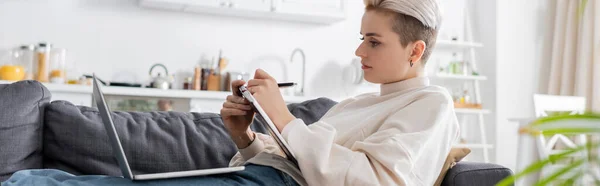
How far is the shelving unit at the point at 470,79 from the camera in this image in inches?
206

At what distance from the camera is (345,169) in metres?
1.35

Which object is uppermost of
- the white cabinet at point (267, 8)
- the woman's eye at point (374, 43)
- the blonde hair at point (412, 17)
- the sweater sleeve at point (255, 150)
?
the white cabinet at point (267, 8)

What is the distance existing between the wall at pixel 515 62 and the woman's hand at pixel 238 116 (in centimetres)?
411

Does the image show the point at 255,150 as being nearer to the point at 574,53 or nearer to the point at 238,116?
the point at 238,116

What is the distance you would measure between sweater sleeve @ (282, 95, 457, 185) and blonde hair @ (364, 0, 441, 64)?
25 cm

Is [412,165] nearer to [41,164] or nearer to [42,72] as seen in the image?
[41,164]

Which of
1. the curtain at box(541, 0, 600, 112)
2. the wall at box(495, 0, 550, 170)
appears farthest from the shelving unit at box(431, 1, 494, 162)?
the curtain at box(541, 0, 600, 112)

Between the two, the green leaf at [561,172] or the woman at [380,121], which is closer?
the green leaf at [561,172]

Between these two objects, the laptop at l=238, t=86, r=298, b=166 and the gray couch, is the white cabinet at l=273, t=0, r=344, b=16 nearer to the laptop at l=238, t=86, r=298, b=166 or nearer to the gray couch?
the gray couch

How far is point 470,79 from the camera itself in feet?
17.6

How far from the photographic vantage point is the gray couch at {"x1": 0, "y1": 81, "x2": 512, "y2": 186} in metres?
1.71

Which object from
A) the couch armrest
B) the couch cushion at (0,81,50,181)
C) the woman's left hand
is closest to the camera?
the woman's left hand

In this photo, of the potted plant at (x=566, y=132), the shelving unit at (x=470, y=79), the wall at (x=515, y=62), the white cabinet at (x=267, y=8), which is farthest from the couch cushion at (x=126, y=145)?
the wall at (x=515, y=62)

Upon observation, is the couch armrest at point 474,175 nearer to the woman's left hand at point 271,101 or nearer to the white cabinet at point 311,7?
the woman's left hand at point 271,101
